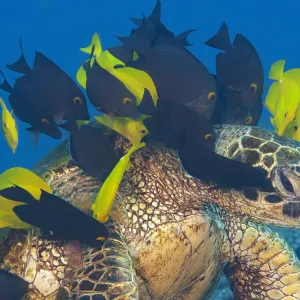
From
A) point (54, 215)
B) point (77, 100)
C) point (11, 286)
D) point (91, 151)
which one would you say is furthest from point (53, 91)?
point (11, 286)

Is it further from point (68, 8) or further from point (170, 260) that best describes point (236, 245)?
point (68, 8)

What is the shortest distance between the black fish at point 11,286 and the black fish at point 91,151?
2.75ft

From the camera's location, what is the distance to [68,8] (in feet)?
316

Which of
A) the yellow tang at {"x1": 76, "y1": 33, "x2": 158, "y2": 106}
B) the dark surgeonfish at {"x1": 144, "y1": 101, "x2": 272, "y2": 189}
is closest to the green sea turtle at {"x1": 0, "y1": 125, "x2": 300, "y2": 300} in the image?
the dark surgeonfish at {"x1": 144, "y1": 101, "x2": 272, "y2": 189}

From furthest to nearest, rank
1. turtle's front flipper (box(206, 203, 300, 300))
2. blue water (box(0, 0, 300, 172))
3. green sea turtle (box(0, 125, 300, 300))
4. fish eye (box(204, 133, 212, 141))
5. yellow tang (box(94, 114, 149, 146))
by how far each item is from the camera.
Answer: blue water (box(0, 0, 300, 172)) < turtle's front flipper (box(206, 203, 300, 300)) < yellow tang (box(94, 114, 149, 146)) < fish eye (box(204, 133, 212, 141)) < green sea turtle (box(0, 125, 300, 300))

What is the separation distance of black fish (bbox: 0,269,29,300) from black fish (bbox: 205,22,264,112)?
2048 millimetres

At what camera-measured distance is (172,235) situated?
288 centimetres

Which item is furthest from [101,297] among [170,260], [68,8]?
[68,8]

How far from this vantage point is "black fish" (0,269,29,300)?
7.70 ft

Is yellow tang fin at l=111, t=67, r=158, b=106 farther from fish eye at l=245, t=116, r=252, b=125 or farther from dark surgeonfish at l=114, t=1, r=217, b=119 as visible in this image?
fish eye at l=245, t=116, r=252, b=125

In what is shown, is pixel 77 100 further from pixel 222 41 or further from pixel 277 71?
pixel 277 71

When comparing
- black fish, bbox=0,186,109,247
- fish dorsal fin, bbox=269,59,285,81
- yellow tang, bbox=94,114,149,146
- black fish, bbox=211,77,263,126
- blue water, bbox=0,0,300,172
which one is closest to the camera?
black fish, bbox=0,186,109,247

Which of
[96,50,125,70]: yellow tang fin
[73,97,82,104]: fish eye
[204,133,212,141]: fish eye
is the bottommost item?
[204,133,212,141]: fish eye

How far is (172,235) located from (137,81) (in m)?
1.16
